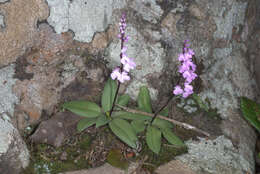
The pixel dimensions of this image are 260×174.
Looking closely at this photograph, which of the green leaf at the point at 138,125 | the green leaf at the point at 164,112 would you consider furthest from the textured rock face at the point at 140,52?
the green leaf at the point at 138,125

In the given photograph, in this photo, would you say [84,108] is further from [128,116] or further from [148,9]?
[148,9]

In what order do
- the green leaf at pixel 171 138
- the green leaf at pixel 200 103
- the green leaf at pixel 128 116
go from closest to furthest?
the green leaf at pixel 171 138 → the green leaf at pixel 128 116 → the green leaf at pixel 200 103

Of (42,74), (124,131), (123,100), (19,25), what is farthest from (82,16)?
(124,131)

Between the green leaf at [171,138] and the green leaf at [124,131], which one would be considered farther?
the green leaf at [171,138]

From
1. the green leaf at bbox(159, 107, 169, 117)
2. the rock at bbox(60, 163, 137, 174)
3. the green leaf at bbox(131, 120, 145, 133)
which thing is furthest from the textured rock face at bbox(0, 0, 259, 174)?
the rock at bbox(60, 163, 137, 174)

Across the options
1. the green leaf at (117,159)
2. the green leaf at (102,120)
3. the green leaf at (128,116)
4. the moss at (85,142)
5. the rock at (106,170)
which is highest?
the green leaf at (128,116)

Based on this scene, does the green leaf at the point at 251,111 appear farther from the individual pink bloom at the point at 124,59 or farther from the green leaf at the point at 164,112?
the individual pink bloom at the point at 124,59

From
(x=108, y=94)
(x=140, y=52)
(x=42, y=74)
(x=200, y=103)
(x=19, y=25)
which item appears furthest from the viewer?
(x=200, y=103)
